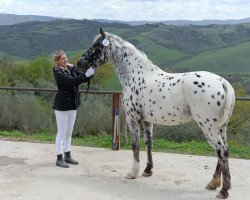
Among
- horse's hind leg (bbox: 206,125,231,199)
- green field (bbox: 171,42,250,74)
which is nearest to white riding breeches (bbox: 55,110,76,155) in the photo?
horse's hind leg (bbox: 206,125,231,199)

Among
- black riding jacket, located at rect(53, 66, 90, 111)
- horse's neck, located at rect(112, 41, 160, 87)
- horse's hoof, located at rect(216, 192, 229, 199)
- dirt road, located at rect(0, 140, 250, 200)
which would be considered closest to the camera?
horse's hoof, located at rect(216, 192, 229, 199)

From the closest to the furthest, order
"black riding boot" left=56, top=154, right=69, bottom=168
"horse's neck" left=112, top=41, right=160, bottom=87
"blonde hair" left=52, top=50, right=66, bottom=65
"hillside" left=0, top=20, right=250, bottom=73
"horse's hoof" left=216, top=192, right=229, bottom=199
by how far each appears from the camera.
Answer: "horse's hoof" left=216, top=192, right=229, bottom=199
"horse's neck" left=112, top=41, right=160, bottom=87
"blonde hair" left=52, top=50, right=66, bottom=65
"black riding boot" left=56, top=154, right=69, bottom=168
"hillside" left=0, top=20, right=250, bottom=73

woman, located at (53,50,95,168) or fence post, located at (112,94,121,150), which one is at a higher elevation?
woman, located at (53,50,95,168)

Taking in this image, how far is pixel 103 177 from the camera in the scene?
6.17 meters

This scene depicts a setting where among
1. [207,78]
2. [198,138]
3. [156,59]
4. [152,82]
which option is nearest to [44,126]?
[198,138]

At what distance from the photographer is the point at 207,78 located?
17.1 ft

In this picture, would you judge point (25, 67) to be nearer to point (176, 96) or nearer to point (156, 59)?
point (176, 96)

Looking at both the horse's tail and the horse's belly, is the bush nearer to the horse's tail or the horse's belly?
the horse's belly

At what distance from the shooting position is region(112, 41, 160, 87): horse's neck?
6.12 m

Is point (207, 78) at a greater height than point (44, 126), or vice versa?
point (207, 78)

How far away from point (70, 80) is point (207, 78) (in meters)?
2.09

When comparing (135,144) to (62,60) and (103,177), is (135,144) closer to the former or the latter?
(103,177)

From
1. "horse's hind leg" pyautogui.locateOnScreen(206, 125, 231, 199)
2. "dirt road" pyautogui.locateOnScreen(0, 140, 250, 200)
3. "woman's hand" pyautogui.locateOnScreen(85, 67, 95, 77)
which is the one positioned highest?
"woman's hand" pyautogui.locateOnScreen(85, 67, 95, 77)

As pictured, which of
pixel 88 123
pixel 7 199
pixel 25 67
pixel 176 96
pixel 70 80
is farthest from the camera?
pixel 25 67
